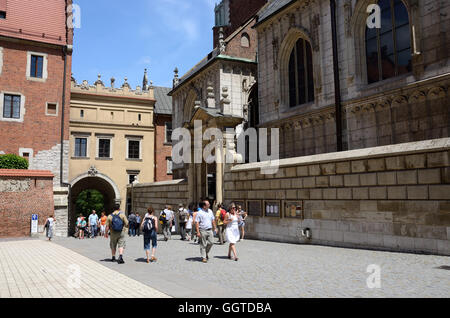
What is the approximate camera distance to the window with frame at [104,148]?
127 ft

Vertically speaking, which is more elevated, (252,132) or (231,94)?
(231,94)

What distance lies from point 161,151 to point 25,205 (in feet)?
68.0

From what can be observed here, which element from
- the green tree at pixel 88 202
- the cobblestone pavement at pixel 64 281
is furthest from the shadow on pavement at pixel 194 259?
the green tree at pixel 88 202

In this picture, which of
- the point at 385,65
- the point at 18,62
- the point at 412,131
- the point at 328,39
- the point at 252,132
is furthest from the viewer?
the point at 18,62

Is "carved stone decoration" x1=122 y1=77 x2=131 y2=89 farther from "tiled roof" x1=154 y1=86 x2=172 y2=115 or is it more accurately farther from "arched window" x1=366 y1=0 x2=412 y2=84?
"arched window" x1=366 y1=0 x2=412 y2=84

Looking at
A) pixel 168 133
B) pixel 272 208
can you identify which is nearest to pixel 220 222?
pixel 272 208

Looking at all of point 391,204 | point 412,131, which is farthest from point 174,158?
point 391,204

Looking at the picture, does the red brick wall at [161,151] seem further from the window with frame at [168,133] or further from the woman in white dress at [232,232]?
the woman in white dress at [232,232]

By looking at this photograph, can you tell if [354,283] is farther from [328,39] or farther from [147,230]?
[328,39]

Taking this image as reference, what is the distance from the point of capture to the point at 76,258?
12008 mm

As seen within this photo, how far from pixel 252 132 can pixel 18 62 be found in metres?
19.4

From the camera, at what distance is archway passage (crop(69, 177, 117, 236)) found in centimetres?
3900

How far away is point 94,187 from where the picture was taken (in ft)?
135
